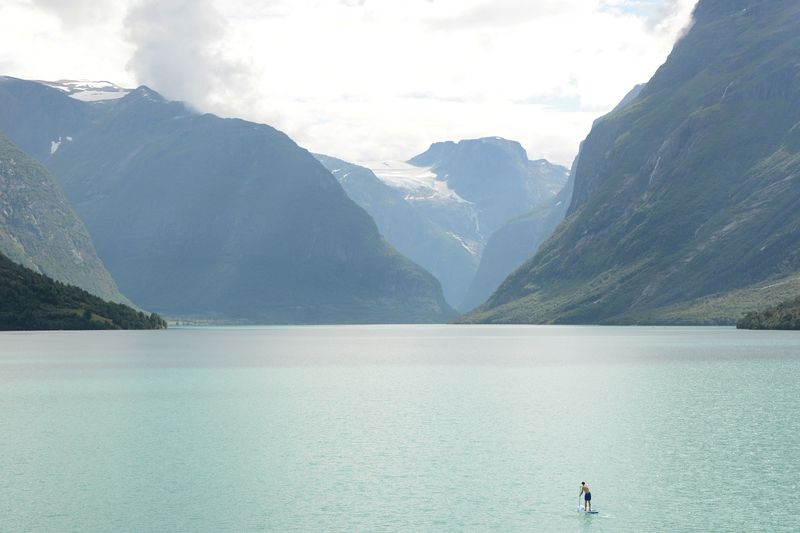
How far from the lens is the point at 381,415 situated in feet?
378

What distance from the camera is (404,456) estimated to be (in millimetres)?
87250

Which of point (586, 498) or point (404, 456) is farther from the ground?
point (586, 498)

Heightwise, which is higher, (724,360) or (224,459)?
(724,360)

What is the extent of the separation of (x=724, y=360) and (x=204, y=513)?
14845cm

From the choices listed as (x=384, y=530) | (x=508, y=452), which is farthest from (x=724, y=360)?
(x=384, y=530)

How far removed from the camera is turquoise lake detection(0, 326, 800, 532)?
6556 centimetres

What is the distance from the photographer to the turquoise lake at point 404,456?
65562 millimetres

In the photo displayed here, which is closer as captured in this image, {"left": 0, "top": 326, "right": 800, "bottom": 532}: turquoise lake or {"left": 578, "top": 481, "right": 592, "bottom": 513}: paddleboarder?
{"left": 578, "top": 481, "right": 592, "bottom": 513}: paddleboarder

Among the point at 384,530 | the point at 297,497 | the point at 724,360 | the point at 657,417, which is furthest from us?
the point at 724,360

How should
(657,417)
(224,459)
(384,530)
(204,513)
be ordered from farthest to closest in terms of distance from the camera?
(657,417) < (224,459) < (204,513) < (384,530)

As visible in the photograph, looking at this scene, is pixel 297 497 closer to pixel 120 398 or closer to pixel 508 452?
pixel 508 452

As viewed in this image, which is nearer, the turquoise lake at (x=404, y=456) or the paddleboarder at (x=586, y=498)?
the paddleboarder at (x=586, y=498)

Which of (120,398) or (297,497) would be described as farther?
(120,398)

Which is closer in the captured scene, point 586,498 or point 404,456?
point 586,498
